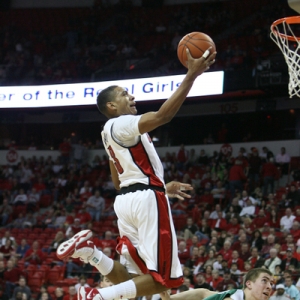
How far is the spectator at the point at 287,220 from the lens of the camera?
40.3 ft

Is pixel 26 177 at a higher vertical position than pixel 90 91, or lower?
lower

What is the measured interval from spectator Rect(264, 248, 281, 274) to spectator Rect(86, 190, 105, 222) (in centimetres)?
634

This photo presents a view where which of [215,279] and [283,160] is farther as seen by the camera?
[283,160]

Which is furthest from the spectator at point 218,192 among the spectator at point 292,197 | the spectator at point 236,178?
the spectator at point 292,197

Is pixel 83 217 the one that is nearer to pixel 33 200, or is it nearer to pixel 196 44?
pixel 33 200

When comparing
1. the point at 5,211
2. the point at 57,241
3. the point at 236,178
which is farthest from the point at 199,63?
the point at 5,211

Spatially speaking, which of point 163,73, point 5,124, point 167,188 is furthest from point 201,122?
point 167,188

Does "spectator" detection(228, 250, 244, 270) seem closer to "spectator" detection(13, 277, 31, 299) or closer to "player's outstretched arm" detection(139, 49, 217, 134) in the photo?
"spectator" detection(13, 277, 31, 299)

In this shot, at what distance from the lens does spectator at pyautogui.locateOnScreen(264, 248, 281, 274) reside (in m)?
10.1

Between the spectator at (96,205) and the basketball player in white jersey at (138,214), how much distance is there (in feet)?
36.8

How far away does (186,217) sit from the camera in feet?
47.0

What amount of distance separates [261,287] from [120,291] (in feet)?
3.09

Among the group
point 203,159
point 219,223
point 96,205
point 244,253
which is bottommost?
point 244,253

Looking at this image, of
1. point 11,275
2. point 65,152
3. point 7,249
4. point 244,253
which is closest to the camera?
point 244,253
